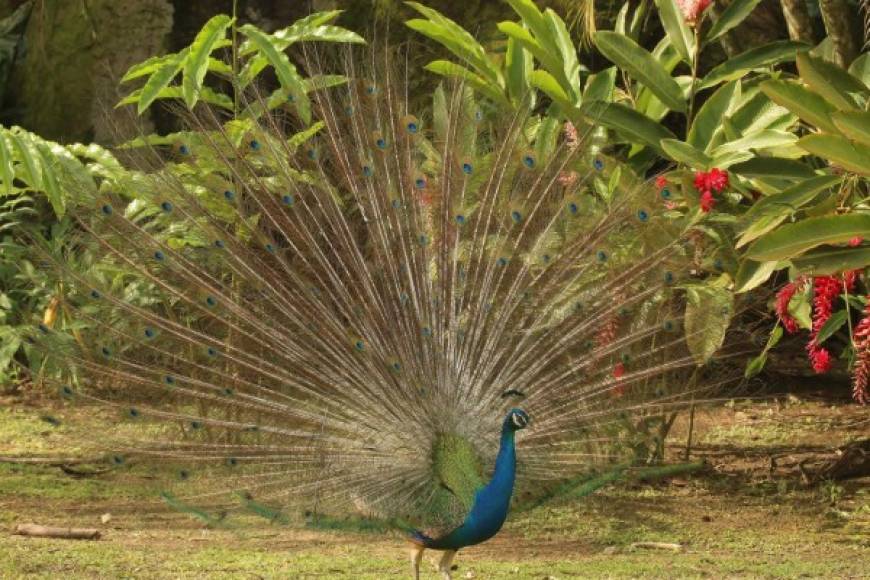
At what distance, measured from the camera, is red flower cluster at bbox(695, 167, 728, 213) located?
19.7 feet

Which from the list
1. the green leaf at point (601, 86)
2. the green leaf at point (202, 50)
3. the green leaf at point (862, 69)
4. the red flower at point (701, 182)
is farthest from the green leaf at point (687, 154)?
the green leaf at point (202, 50)

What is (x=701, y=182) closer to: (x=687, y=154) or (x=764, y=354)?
(x=687, y=154)

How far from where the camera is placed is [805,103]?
211 inches

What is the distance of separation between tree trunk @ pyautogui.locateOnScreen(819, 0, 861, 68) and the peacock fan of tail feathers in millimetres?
1728

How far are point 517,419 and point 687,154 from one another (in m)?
1.63

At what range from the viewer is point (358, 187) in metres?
5.88

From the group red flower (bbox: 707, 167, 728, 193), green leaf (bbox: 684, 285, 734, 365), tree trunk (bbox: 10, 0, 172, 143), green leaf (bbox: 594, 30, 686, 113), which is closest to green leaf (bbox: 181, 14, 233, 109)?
green leaf (bbox: 594, 30, 686, 113)

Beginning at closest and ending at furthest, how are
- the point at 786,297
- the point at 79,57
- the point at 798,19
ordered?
the point at 786,297 → the point at 798,19 → the point at 79,57

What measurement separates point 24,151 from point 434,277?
6.23ft

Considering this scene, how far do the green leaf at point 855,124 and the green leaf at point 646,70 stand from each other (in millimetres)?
1686

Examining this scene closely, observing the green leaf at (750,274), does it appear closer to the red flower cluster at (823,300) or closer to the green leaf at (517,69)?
the red flower cluster at (823,300)

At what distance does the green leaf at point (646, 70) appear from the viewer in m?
6.57

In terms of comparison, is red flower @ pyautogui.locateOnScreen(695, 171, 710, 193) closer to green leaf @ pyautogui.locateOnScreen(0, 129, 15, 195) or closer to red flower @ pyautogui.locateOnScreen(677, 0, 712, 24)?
red flower @ pyautogui.locateOnScreen(677, 0, 712, 24)

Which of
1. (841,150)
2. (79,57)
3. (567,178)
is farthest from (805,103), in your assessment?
(79,57)
